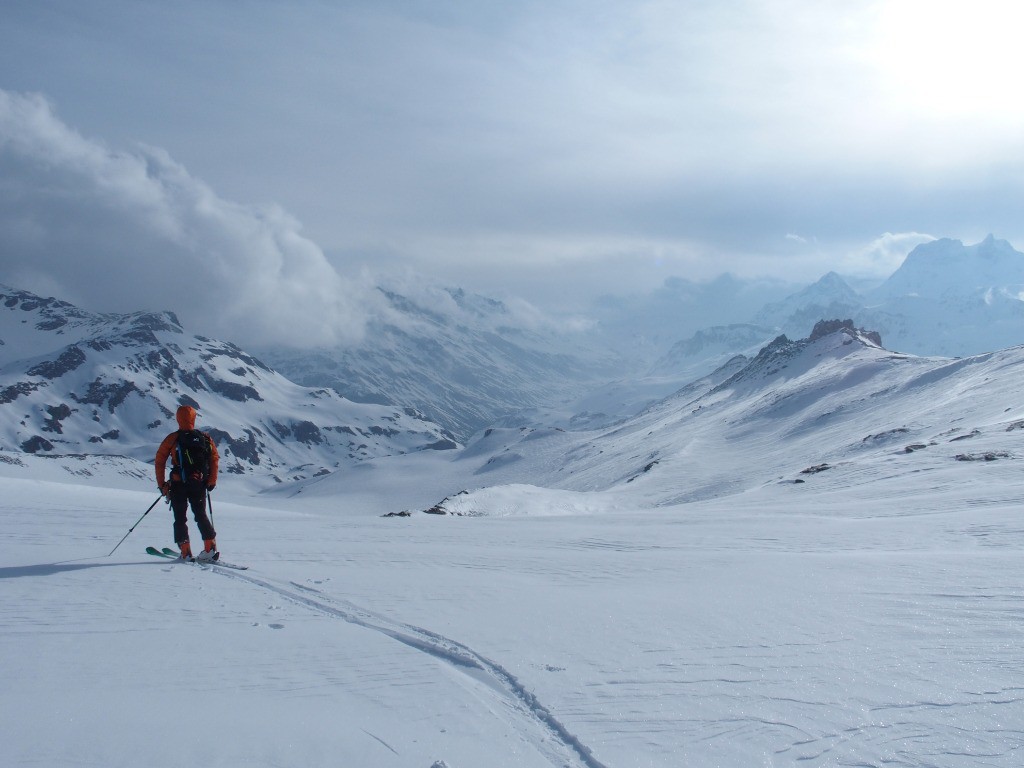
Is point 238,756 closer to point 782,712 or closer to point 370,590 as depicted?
point 782,712

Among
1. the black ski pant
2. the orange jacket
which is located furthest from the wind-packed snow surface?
the orange jacket

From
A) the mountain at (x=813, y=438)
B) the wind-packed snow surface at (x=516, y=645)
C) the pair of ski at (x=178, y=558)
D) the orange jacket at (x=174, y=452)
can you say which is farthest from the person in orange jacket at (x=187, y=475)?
the mountain at (x=813, y=438)

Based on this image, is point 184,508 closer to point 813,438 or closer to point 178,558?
point 178,558

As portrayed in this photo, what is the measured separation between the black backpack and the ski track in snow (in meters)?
2.45

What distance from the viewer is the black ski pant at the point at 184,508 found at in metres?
11.1

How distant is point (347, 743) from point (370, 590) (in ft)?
14.0

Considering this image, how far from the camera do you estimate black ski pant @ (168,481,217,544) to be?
11070 mm

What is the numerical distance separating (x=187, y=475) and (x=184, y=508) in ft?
1.75

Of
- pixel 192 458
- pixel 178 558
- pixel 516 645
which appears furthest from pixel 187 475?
pixel 516 645

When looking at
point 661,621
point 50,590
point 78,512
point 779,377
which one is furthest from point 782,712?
point 779,377

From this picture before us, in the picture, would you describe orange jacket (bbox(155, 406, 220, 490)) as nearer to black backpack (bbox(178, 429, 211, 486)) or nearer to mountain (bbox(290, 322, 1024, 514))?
black backpack (bbox(178, 429, 211, 486))

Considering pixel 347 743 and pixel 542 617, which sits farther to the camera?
pixel 542 617

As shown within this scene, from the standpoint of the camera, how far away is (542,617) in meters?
7.80

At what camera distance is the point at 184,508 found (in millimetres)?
11297
